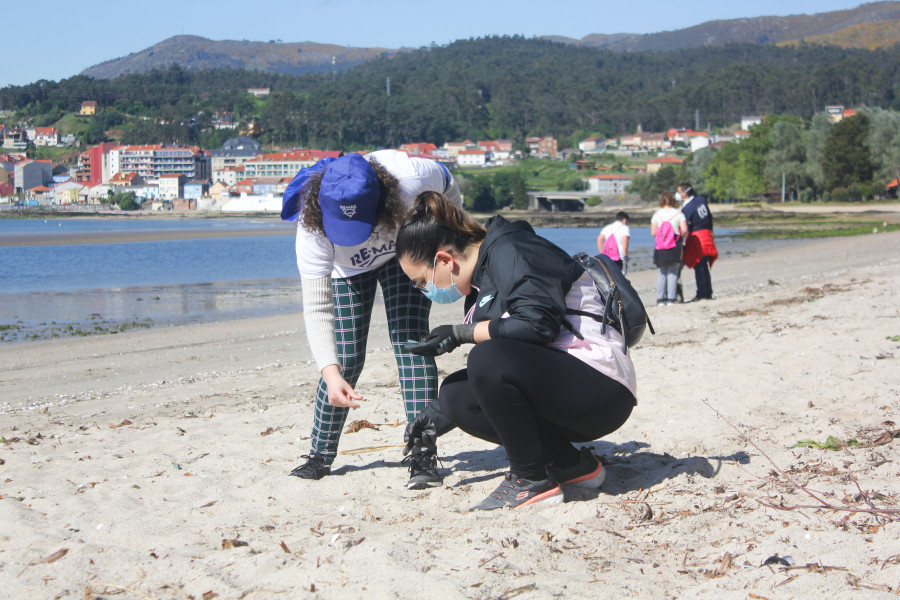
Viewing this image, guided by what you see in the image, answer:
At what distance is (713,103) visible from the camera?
17050 cm

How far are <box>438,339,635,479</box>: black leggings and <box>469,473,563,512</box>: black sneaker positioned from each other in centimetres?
3

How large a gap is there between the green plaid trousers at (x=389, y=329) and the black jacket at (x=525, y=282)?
2.33 feet

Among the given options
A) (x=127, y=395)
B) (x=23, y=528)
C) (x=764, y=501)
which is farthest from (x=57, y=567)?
(x=127, y=395)

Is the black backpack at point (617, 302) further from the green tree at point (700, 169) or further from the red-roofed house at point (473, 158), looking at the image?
the red-roofed house at point (473, 158)

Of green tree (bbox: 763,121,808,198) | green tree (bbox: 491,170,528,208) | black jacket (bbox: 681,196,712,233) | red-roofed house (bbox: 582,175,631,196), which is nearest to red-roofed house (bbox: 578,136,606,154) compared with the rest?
red-roofed house (bbox: 582,175,631,196)

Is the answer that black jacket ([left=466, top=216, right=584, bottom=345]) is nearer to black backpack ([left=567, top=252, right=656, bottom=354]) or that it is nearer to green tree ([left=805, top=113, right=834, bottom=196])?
black backpack ([left=567, top=252, right=656, bottom=354])

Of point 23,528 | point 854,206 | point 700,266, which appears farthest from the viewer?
point 854,206

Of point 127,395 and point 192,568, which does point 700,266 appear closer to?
point 127,395

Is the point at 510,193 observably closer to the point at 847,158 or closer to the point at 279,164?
the point at 847,158

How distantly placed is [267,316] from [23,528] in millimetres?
10747

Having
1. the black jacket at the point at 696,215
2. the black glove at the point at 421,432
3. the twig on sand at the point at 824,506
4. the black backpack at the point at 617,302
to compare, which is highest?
the black jacket at the point at 696,215

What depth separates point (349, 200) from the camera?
3.00 metres

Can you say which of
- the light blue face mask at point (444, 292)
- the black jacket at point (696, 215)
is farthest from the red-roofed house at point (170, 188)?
the light blue face mask at point (444, 292)

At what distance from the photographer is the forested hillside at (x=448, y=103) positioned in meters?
146
